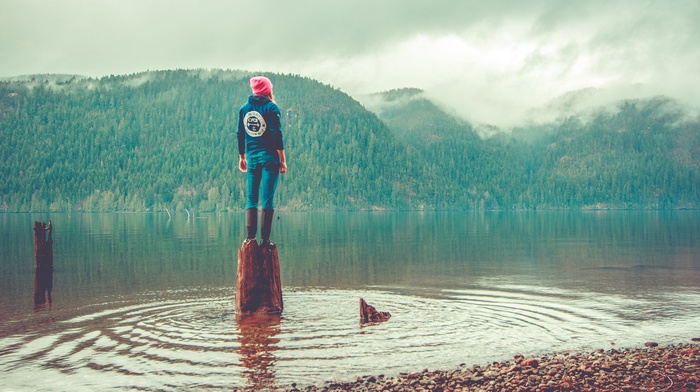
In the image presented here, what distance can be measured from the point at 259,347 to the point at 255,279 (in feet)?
15.6

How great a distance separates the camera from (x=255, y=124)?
70.1 feet

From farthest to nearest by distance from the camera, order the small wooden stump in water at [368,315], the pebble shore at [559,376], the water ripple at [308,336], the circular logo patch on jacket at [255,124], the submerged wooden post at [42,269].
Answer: the submerged wooden post at [42,269], the circular logo patch on jacket at [255,124], the small wooden stump in water at [368,315], the water ripple at [308,336], the pebble shore at [559,376]

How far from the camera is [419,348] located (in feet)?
54.9

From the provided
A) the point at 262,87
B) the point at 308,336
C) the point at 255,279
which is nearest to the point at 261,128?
the point at 262,87

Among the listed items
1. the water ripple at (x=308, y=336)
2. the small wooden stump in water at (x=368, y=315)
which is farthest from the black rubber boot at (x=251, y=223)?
the small wooden stump in water at (x=368, y=315)

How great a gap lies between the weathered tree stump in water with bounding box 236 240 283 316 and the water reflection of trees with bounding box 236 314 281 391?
35 cm

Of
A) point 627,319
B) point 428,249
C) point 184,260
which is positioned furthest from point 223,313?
point 428,249

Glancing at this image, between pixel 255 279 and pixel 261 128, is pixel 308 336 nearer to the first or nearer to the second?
pixel 255 279

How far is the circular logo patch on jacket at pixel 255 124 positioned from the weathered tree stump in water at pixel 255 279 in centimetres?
351

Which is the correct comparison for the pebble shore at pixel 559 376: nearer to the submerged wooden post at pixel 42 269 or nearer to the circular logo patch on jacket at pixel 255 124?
the circular logo patch on jacket at pixel 255 124

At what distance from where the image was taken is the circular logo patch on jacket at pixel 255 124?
21328mm

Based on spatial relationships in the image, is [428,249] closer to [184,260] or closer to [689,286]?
[184,260]

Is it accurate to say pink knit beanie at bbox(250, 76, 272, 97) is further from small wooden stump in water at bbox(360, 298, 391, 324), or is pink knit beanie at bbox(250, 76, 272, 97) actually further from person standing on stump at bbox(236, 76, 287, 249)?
small wooden stump in water at bbox(360, 298, 391, 324)

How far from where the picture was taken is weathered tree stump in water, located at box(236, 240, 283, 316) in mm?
21344
